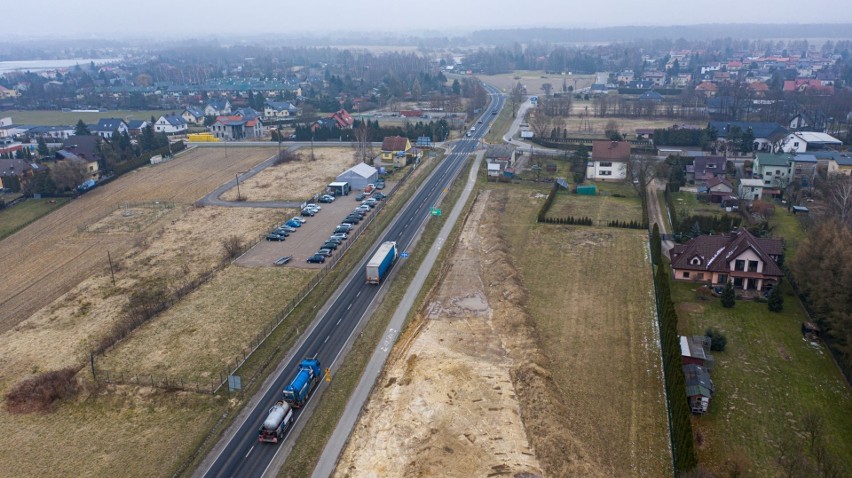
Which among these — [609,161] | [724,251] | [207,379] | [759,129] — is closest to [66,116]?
[609,161]

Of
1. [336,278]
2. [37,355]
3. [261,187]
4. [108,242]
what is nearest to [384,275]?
[336,278]

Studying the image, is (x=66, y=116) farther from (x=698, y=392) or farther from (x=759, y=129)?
(x=698, y=392)

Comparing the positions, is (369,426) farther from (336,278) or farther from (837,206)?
(837,206)

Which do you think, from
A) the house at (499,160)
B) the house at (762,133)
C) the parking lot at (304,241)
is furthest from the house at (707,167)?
the parking lot at (304,241)

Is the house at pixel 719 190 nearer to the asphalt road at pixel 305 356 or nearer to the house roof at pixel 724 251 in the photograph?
the house roof at pixel 724 251

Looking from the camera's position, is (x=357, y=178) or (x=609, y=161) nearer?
(x=357, y=178)

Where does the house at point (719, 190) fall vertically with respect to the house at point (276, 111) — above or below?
below


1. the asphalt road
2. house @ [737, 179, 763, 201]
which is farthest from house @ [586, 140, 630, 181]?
the asphalt road
